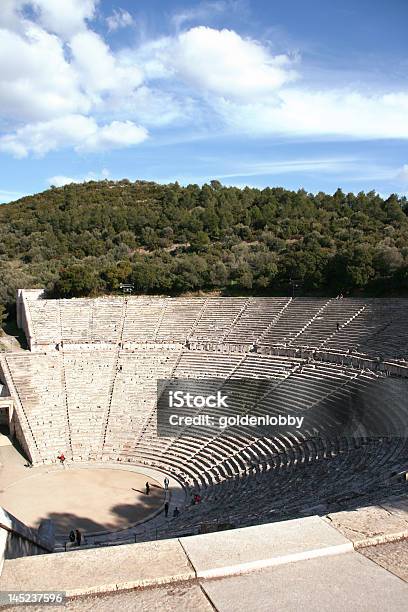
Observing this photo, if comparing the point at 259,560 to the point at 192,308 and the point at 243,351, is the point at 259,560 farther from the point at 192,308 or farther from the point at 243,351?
Result: the point at 192,308

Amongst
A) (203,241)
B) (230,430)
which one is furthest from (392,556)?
(203,241)

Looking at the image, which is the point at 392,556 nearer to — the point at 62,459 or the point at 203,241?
the point at 62,459

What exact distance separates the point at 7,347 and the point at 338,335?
19.4m

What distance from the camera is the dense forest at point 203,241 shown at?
34312 millimetres

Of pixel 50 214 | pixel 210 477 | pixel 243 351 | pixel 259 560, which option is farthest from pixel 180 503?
pixel 50 214

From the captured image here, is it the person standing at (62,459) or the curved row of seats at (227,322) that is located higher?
the curved row of seats at (227,322)

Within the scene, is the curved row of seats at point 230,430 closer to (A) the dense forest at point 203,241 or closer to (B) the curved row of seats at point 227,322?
(B) the curved row of seats at point 227,322

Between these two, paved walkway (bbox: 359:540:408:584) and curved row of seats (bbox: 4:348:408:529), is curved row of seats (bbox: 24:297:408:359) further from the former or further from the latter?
paved walkway (bbox: 359:540:408:584)

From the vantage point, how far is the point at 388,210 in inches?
A: 1996

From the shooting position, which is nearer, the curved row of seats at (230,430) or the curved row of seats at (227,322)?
the curved row of seats at (230,430)

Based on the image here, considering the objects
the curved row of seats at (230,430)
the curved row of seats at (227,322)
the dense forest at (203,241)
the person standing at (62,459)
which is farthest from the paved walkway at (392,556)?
the dense forest at (203,241)

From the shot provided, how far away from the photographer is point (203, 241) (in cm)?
4803

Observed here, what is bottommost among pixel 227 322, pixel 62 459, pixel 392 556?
pixel 62 459

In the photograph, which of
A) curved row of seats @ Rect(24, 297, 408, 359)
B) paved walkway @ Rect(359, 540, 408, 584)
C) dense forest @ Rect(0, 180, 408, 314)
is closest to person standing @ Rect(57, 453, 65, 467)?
curved row of seats @ Rect(24, 297, 408, 359)
